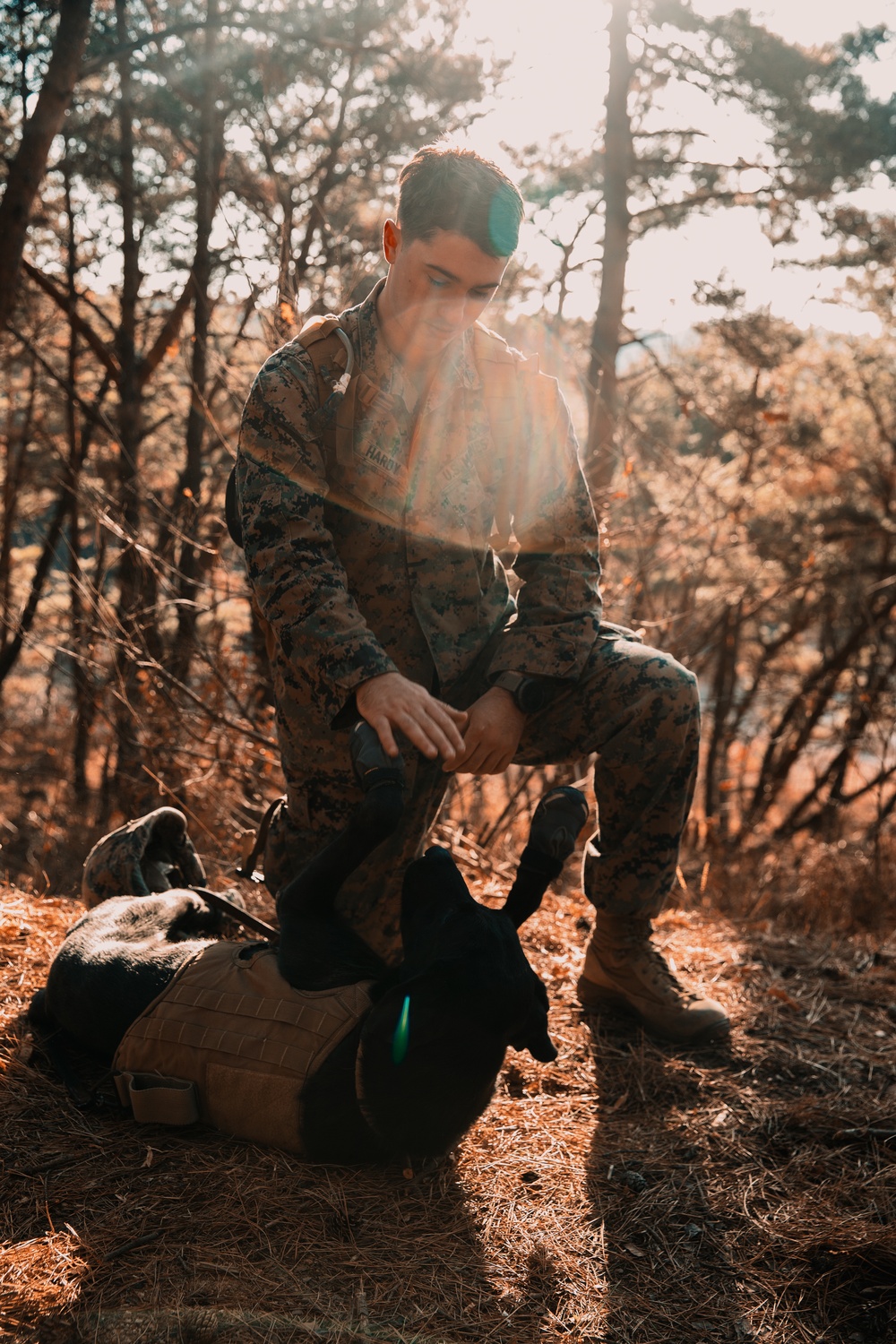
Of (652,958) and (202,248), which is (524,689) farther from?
(202,248)

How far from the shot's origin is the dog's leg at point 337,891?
1.92 metres

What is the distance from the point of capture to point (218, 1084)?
6.63 feet

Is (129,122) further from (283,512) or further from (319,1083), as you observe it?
(319,1083)

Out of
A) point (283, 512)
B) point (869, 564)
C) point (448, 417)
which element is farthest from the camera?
point (869, 564)

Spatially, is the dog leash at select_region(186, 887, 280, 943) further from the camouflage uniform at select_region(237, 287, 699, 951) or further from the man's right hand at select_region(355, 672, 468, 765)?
the man's right hand at select_region(355, 672, 468, 765)

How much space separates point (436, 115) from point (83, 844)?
7.46 metres

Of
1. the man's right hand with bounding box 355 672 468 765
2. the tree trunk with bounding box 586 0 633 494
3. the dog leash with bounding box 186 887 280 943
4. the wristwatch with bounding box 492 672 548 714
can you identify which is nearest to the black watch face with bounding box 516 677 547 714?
the wristwatch with bounding box 492 672 548 714

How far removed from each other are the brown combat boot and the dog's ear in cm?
86

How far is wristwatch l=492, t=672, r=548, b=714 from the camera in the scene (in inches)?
96.2

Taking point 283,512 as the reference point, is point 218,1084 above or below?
below

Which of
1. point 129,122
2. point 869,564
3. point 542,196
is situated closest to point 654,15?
point 542,196

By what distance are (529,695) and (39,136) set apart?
14.6ft

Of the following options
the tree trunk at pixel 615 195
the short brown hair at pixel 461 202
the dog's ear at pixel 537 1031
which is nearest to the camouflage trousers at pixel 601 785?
the dog's ear at pixel 537 1031

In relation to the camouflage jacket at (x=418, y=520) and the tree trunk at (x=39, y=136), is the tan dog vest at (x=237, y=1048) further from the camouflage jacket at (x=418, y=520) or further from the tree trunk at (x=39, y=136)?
the tree trunk at (x=39, y=136)
